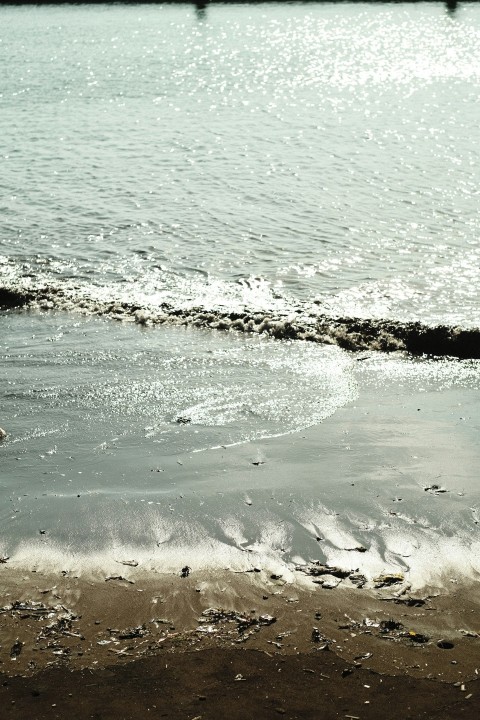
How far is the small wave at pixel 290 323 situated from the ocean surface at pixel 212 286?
0.04 metres

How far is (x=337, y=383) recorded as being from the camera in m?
8.80

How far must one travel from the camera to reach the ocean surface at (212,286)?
6.66 metres

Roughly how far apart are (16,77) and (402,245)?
21.6 m

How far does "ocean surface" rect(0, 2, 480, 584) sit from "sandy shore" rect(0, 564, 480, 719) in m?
0.56

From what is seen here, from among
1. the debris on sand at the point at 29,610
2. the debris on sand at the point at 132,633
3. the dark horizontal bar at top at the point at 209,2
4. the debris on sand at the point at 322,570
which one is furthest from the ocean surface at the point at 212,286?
the dark horizontal bar at top at the point at 209,2

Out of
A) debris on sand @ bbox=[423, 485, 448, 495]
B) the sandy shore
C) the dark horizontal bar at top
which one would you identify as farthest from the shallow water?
the dark horizontal bar at top

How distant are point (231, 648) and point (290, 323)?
610 cm

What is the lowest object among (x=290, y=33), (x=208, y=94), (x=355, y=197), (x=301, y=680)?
(x=301, y=680)

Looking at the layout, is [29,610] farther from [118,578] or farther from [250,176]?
[250,176]

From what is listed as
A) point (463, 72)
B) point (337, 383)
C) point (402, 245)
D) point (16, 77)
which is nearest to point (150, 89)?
point (16, 77)

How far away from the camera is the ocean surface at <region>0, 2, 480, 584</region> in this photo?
21.9ft

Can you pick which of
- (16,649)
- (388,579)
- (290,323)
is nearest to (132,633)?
(16,649)

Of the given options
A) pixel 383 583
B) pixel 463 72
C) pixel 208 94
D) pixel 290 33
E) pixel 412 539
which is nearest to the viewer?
pixel 383 583

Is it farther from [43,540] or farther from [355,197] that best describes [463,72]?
[43,540]
